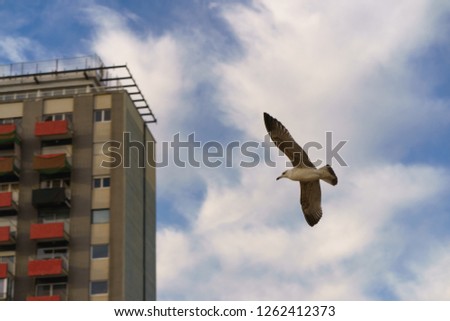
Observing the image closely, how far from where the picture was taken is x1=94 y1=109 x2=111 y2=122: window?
246 feet

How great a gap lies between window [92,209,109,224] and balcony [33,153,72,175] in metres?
4.28

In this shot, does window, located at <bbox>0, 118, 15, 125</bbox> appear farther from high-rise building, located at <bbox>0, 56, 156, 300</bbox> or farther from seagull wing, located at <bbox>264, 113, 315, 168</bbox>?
seagull wing, located at <bbox>264, 113, 315, 168</bbox>

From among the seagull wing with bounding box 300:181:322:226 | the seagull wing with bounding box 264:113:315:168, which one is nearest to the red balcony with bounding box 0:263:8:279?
the seagull wing with bounding box 300:181:322:226

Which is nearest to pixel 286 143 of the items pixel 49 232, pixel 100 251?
pixel 100 251

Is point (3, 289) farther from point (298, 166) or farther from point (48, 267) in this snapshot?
point (298, 166)

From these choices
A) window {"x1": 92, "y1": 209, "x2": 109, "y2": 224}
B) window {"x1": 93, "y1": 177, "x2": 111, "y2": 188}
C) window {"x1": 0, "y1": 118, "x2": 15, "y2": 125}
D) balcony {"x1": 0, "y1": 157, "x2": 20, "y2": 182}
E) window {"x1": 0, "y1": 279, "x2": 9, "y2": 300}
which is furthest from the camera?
window {"x1": 0, "y1": 118, "x2": 15, "y2": 125}

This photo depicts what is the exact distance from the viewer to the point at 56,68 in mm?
80000

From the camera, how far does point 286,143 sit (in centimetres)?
2628

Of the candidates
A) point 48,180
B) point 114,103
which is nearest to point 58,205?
point 48,180

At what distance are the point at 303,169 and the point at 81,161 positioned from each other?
49841 millimetres

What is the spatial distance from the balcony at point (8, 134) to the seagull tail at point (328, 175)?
2061 inches

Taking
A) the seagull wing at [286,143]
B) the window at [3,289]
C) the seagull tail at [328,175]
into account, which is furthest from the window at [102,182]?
the seagull tail at [328,175]
